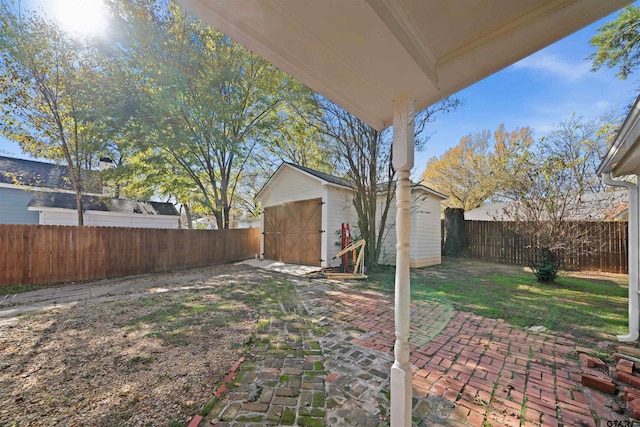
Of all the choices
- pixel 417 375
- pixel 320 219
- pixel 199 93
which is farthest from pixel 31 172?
pixel 417 375

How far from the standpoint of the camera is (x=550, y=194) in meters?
5.81

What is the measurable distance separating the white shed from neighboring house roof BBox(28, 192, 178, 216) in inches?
256

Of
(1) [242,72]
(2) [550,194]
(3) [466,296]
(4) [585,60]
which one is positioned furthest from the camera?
(1) [242,72]

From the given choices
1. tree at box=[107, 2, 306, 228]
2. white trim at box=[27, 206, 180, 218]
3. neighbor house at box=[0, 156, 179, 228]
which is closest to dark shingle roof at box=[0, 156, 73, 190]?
neighbor house at box=[0, 156, 179, 228]

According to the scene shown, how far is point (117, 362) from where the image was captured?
249 centimetres

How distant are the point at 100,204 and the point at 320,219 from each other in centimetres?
1132

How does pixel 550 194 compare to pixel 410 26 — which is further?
pixel 550 194

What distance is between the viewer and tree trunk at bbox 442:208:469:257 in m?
11.1

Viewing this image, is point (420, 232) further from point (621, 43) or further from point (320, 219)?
point (621, 43)

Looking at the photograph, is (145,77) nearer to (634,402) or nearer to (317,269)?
(317,269)

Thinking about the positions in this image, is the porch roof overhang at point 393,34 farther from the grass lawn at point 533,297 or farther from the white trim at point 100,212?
the white trim at point 100,212

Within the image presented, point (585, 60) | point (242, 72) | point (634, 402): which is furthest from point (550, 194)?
point (242, 72)

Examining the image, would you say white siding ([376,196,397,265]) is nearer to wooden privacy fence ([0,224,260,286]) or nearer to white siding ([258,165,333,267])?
white siding ([258,165,333,267])

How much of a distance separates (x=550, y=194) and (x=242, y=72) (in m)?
11.5
